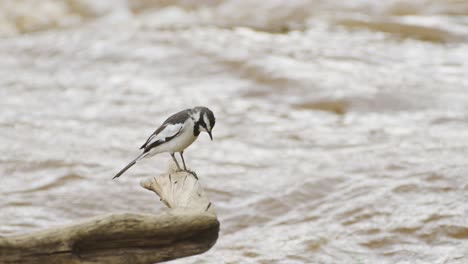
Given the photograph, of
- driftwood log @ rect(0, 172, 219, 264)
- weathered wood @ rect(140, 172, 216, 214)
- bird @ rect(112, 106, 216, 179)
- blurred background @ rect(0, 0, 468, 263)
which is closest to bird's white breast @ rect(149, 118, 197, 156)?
bird @ rect(112, 106, 216, 179)

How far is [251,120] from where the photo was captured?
11812 mm

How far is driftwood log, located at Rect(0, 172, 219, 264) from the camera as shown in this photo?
421cm

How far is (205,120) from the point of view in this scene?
5.80 meters

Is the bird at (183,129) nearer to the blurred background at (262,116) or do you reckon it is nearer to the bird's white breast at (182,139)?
the bird's white breast at (182,139)

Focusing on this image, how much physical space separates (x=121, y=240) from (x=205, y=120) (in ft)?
5.14

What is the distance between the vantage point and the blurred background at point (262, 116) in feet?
28.3

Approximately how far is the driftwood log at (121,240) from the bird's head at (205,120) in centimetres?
124

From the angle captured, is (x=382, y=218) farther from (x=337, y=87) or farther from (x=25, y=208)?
(x=337, y=87)

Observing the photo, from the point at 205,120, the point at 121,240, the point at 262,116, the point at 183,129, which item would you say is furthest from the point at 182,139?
the point at 262,116

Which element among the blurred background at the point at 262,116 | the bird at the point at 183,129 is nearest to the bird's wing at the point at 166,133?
the bird at the point at 183,129

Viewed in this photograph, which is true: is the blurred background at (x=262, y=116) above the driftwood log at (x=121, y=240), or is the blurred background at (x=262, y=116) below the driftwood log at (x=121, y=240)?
below

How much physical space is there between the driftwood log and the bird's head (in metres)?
1.24

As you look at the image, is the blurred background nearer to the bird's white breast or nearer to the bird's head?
the bird's white breast

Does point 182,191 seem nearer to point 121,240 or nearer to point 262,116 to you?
point 121,240
